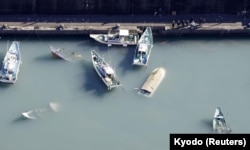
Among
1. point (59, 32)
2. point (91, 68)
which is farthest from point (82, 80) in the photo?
point (59, 32)

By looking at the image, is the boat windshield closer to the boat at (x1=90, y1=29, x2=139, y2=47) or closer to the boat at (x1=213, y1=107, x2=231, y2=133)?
the boat at (x1=90, y1=29, x2=139, y2=47)

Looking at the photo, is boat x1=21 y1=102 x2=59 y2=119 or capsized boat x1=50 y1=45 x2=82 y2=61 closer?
boat x1=21 y1=102 x2=59 y2=119

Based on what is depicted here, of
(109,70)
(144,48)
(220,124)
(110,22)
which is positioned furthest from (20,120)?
(220,124)

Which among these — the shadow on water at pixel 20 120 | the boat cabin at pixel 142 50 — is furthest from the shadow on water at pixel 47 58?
the boat cabin at pixel 142 50

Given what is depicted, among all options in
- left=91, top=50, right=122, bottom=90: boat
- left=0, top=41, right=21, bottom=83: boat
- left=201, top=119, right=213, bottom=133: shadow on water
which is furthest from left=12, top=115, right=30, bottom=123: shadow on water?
left=201, top=119, right=213, bottom=133: shadow on water

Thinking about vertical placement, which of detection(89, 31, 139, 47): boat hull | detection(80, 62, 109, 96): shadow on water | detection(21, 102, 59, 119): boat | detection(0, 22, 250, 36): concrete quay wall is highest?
detection(0, 22, 250, 36): concrete quay wall

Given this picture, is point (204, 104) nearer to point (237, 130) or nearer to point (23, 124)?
point (237, 130)

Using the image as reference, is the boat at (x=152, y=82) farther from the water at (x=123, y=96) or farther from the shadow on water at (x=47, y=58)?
the shadow on water at (x=47, y=58)

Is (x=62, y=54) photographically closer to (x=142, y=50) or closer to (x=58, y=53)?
(x=58, y=53)
